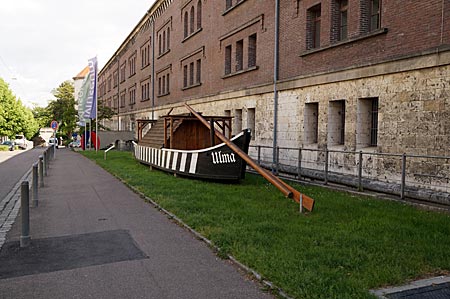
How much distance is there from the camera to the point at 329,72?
48.0 ft

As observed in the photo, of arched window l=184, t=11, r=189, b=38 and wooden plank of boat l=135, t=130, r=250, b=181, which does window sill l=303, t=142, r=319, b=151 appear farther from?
arched window l=184, t=11, r=189, b=38

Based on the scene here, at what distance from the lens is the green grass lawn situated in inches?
200

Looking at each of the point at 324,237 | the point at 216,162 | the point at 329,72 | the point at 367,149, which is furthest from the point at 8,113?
the point at 324,237

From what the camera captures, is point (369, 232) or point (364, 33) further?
point (364, 33)

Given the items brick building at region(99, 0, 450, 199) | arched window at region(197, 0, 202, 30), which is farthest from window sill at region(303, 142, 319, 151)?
arched window at region(197, 0, 202, 30)

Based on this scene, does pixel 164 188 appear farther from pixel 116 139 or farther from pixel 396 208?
pixel 116 139

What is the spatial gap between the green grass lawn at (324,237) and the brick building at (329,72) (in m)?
2.43

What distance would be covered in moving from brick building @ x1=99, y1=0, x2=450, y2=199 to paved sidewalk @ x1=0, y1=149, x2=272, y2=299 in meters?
6.58

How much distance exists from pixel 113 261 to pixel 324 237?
10.1 ft

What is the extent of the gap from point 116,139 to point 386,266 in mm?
44081

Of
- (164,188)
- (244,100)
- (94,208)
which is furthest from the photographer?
(244,100)

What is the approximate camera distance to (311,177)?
1444cm

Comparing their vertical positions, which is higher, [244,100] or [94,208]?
[244,100]

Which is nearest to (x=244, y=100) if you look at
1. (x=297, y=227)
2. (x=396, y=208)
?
(x=396, y=208)
